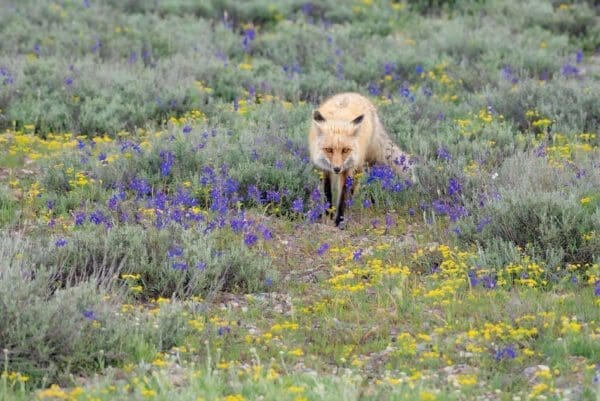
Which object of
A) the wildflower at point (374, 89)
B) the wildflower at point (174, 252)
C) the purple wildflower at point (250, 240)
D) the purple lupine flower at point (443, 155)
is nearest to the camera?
the wildflower at point (174, 252)

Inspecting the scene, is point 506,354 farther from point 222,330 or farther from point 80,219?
point 80,219

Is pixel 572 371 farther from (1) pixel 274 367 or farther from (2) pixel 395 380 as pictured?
(1) pixel 274 367

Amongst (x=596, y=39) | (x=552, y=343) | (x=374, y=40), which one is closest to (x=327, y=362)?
(x=552, y=343)

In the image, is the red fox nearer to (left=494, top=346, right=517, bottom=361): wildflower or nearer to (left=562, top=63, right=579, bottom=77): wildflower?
(left=494, top=346, right=517, bottom=361): wildflower

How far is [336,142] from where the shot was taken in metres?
8.70

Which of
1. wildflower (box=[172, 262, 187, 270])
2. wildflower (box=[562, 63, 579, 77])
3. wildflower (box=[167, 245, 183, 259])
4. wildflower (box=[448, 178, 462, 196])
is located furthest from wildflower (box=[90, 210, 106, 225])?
wildflower (box=[562, 63, 579, 77])

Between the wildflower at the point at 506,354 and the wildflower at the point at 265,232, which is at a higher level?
the wildflower at the point at 506,354

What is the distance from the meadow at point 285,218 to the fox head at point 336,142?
0.36 metres

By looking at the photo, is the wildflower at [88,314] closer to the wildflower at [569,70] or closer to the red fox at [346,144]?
the red fox at [346,144]

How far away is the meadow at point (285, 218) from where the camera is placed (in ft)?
18.6


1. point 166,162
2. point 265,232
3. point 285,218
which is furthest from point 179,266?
point 166,162

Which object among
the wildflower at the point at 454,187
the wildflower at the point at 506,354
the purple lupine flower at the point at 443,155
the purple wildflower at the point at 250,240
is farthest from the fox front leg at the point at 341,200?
the wildflower at the point at 506,354

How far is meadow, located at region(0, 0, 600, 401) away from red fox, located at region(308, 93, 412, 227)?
9.3 inches

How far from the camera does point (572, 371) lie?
5543 mm
